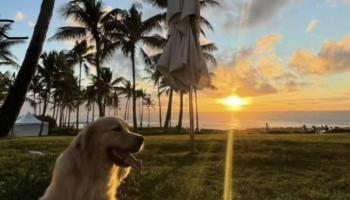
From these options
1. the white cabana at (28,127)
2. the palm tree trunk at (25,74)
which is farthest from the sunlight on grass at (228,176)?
the white cabana at (28,127)

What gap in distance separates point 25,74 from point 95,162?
456 cm

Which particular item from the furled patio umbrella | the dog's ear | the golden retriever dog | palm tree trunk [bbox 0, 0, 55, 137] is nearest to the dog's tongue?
the golden retriever dog

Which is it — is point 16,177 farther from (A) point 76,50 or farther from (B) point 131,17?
(A) point 76,50

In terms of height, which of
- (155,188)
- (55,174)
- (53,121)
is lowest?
(155,188)

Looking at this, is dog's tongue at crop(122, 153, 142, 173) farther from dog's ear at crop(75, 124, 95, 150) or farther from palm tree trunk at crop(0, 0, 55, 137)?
palm tree trunk at crop(0, 0, 55, 137)

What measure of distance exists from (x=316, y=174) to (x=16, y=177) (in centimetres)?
583

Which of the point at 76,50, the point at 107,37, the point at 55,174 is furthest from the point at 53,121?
the point at 55,174

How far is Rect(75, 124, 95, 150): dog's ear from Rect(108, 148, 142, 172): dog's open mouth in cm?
25

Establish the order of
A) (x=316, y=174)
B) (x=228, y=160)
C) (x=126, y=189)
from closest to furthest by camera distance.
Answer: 1. (x=126, y=189)
2. (x=316, y=174)
3. (x=228, y=160)

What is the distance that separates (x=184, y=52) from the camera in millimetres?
10570

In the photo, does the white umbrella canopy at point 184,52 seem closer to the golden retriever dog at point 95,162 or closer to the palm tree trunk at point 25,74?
the palm tree trunk at point 25,74

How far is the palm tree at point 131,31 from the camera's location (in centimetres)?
4031

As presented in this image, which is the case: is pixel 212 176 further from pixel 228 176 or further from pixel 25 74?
pixel 25 74

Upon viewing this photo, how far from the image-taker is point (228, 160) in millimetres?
10664
